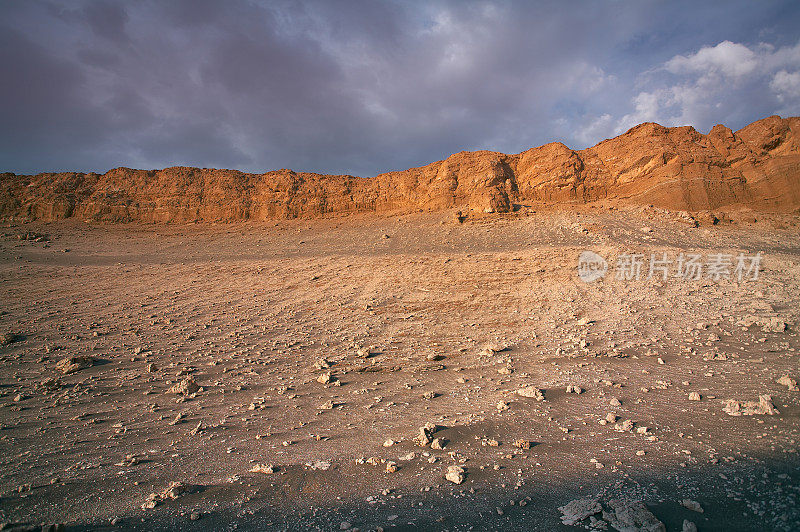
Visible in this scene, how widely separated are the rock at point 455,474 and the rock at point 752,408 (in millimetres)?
3633

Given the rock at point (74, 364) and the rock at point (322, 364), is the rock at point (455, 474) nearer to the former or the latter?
the rock at point (322, 364)

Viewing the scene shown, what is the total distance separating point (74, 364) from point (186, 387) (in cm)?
257

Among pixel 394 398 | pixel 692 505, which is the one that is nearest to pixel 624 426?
pixel 692 505

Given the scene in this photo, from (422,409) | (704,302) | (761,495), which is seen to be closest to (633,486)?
(761,495)

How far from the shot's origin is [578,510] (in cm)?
275

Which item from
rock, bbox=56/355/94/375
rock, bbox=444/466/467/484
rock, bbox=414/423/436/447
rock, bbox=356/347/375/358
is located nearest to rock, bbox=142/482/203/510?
rock, bbox=414/423/436/447

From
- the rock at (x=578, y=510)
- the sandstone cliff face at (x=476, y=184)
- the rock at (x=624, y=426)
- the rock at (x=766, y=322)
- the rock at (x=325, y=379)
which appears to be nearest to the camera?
the rock at (x=578, y=510)

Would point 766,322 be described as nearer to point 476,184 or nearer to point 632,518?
point 632,518

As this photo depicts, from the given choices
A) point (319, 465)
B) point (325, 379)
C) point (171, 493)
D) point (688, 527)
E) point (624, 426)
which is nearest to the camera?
point (688, 527)

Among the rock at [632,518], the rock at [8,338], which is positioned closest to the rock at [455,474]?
the rock at [632,518]

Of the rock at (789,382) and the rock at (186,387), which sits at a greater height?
the rock at (789,382)

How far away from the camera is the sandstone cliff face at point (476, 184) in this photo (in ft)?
72.5

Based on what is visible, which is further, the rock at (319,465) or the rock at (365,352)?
the rock at (365,352)

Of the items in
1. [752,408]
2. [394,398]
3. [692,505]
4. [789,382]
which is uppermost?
[789,382]
